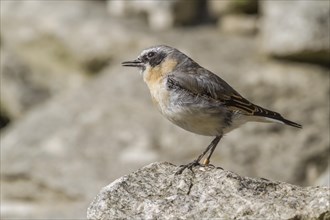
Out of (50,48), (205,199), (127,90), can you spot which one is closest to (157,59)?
(205,199)

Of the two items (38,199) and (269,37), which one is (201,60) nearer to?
(269,37)

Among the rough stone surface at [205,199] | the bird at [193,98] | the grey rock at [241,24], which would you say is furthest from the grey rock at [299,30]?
the rough stone surface at [205,199]

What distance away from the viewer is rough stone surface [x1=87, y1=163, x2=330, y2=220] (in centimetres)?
807

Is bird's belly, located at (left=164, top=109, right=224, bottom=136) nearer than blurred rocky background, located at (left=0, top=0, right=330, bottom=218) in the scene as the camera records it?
Yes

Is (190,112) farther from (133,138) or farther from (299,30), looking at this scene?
(299,30)

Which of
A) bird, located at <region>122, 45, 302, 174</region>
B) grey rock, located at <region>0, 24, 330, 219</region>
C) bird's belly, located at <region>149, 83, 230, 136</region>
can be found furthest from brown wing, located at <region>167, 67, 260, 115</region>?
grey rock, located at <region>0, 24, 330, 219</region>

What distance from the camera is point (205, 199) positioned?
834cm

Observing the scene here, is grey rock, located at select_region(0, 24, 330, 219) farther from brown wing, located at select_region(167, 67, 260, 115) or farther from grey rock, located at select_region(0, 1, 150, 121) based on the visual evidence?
brown wing, located at select_region(167, 67, 260, 115)

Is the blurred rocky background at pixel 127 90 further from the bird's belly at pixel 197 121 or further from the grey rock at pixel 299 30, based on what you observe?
the bird's belly at pixel 197 121

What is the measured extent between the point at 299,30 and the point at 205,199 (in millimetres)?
9934

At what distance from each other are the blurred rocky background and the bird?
2517 millimetres

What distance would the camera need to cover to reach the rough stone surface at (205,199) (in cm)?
807

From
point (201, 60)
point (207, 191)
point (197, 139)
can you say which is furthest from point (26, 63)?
point (207, 191)

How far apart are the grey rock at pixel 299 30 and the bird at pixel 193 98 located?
6.99 m
